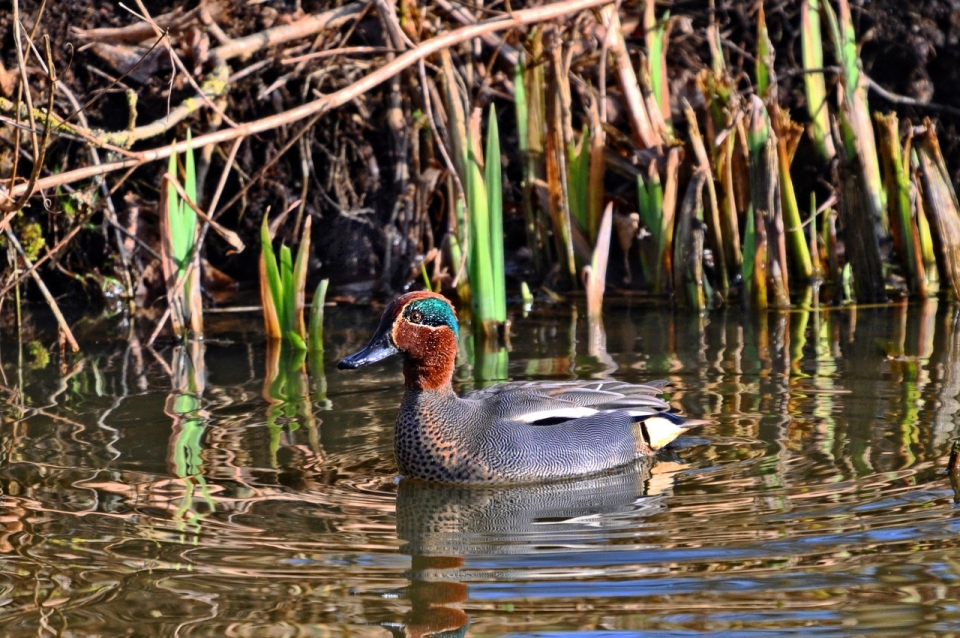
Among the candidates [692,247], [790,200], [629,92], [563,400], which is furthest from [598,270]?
[563,400]

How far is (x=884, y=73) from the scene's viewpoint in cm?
938

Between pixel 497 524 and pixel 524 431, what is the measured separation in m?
0.68

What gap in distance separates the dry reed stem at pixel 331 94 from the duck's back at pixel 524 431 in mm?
2189

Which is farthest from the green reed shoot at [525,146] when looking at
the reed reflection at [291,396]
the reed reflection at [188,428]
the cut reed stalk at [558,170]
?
the reed reflection at [188,428]

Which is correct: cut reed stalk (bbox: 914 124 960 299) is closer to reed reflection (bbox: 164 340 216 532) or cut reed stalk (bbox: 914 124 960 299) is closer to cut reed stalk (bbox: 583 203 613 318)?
cut reed stalk (bbox: 583 203 613 318)

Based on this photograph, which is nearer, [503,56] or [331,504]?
[331,504]

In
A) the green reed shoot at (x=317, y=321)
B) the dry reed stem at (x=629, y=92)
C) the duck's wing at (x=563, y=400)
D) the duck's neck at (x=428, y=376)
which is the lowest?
the duck's wing at (x=563, y=400)

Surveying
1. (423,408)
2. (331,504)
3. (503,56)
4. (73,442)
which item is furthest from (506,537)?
(503,56)

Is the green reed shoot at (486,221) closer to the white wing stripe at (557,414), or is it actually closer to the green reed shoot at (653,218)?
the green reed shoot at (653,218)

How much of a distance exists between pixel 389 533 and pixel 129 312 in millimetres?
5036

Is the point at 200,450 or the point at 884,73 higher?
the point at 884,73

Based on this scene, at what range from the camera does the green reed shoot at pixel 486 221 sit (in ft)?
21.9

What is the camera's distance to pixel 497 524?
12.9 feet

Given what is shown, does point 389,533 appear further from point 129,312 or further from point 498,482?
point 129,312
